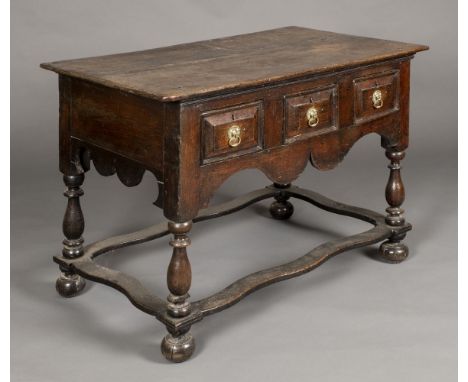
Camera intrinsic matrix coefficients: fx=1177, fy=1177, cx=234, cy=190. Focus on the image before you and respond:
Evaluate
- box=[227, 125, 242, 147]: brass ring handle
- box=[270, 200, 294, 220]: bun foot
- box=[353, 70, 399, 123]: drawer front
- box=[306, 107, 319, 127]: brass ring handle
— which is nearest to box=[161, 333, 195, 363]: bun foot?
box=[227, 125, 242, 147]: brass ring handle

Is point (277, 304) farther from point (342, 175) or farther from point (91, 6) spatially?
point (91, 6)

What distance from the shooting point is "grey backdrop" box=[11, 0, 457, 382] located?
4.65 metres

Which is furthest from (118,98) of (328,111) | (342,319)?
(342,319)

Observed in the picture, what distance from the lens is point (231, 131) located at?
15.2 ft

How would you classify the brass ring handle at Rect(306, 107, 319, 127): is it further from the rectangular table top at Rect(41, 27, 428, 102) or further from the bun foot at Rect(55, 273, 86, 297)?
the bun foot at Rect(55, 273, 86, 297)

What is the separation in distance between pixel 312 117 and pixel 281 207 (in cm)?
126

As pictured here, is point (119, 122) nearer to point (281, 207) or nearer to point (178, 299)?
point (178, 299)

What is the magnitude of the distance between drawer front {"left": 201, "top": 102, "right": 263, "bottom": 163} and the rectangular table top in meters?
0.10

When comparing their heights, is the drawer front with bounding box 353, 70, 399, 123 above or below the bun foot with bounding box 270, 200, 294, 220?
above

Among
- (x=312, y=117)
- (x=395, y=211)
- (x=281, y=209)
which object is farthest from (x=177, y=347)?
(x=281, y=209)

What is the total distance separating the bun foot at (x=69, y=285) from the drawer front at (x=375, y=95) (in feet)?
4.70

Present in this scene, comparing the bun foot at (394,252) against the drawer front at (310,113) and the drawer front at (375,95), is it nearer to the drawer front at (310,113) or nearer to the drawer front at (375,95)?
the drawer front at (375,95)


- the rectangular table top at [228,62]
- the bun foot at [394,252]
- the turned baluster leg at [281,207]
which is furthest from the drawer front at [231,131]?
the turned baluster leg at [281,207]

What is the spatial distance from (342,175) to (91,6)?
1.77 metres
